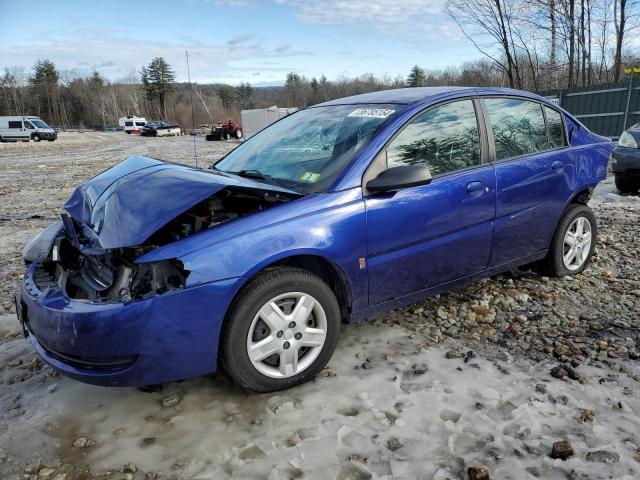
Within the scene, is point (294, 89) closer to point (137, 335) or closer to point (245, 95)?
point (245, 95)

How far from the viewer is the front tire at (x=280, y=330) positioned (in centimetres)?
253

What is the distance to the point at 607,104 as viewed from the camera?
15469 mm

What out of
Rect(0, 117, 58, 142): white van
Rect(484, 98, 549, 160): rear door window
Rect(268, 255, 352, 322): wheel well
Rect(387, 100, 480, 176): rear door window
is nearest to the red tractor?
Rect(0, 117, 58, 142): white van

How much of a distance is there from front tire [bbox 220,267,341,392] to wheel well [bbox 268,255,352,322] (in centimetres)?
10

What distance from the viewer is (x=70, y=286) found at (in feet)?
9.13

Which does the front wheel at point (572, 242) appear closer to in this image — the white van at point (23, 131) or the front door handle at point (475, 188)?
the front door handle at point (475, 188)

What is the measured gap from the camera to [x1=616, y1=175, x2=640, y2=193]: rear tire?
7.75 metres

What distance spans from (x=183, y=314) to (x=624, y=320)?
3053mm

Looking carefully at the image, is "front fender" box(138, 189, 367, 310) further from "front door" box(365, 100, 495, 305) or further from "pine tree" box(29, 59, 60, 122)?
"pine tree" box(29, 59, 60, 122)

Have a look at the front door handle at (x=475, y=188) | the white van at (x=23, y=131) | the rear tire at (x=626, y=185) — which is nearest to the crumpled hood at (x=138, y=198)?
the front door handle at (x=475, y=188)

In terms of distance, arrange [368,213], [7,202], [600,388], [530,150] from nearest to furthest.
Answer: [600,388], [368,213], [530,150], [7,202]

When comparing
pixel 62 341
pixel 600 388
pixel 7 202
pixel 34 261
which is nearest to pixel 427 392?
pixel 600 388

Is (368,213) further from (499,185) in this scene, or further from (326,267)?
(499,185)

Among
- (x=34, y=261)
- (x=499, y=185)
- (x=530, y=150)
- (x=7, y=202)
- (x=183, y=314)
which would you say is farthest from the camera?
(x=7, y=202)
